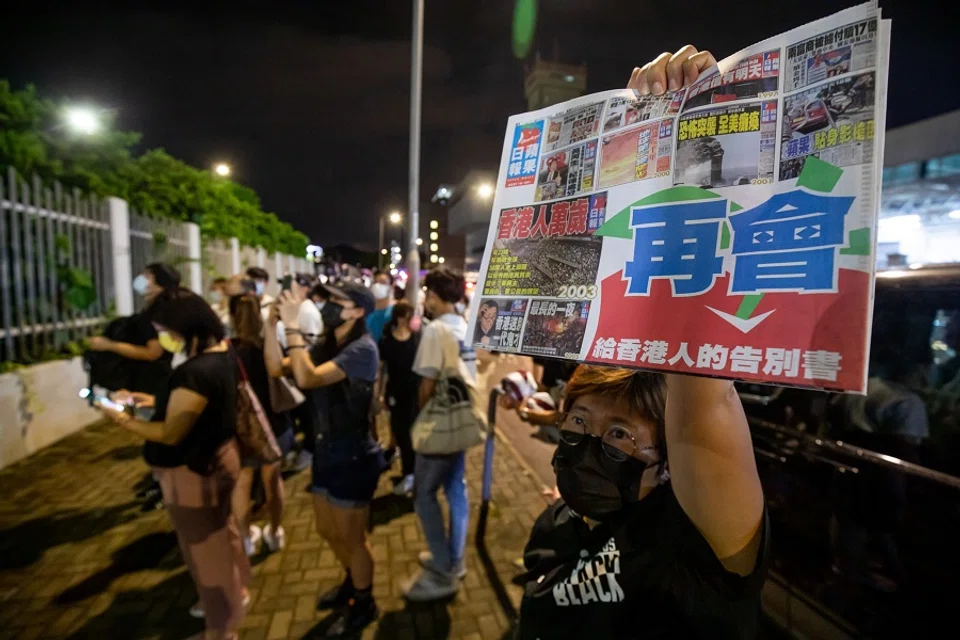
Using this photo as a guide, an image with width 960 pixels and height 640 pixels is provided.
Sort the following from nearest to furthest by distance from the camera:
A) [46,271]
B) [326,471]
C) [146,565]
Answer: [326,471] → [146,565] → [46,271]

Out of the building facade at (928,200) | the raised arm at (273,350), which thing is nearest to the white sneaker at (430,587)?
the raised arm at (273,350)

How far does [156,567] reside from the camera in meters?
3.62

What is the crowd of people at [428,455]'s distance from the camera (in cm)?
98

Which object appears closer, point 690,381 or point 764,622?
point 690,381

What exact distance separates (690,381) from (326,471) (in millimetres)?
2434

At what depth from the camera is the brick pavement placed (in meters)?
3.05

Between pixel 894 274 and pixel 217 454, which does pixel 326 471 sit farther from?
pixel 894 274

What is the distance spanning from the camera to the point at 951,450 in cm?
240

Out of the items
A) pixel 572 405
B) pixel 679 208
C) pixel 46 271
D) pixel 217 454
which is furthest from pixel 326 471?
pixel 46 271

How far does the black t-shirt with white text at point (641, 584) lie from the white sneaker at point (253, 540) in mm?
3123

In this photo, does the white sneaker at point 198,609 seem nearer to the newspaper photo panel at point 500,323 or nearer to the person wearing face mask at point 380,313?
the person wearing face mask at point 380,313

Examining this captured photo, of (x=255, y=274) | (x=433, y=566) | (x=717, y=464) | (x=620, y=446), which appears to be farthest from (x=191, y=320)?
(x=255, y=274)

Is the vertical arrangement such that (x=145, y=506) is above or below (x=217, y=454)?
below

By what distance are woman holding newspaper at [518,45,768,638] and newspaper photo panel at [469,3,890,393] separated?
0.15 m
